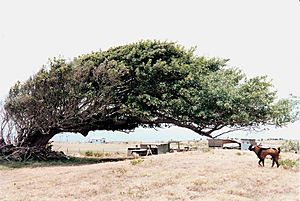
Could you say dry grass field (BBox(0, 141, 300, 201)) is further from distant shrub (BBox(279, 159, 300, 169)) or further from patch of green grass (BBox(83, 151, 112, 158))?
patch of green grass (BBox(83, 151, 112, 158))

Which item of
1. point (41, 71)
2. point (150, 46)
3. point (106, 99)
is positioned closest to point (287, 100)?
point (150, 46)

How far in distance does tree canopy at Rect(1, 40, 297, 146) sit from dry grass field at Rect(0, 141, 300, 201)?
4083 mm

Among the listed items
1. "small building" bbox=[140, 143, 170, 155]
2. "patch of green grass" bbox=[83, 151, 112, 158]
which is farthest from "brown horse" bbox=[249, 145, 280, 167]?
"patch of green grass" bbox=[83, 151, 112, 158]

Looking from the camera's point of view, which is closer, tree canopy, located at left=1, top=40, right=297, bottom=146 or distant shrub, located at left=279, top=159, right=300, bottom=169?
distant shrub, located at left=279, top=159, right=300, bottom=169

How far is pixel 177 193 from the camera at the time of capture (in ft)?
25.2

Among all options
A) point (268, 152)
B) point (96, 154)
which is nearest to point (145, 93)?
point (96, 154)

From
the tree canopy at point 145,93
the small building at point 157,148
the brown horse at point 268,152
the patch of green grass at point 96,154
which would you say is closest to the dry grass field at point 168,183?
the brown horse at point 268,152

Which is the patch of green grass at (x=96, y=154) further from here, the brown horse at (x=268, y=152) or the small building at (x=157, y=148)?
the brown horse at (x=268, y=152)

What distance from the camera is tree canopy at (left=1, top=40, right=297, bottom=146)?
1536cm

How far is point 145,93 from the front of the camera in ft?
53.0

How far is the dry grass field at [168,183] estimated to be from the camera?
761 centimetres

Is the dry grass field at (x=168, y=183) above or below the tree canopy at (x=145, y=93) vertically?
below

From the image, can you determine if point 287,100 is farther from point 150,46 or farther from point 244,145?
point 150,46

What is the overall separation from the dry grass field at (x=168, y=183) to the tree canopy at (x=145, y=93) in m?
4.08
